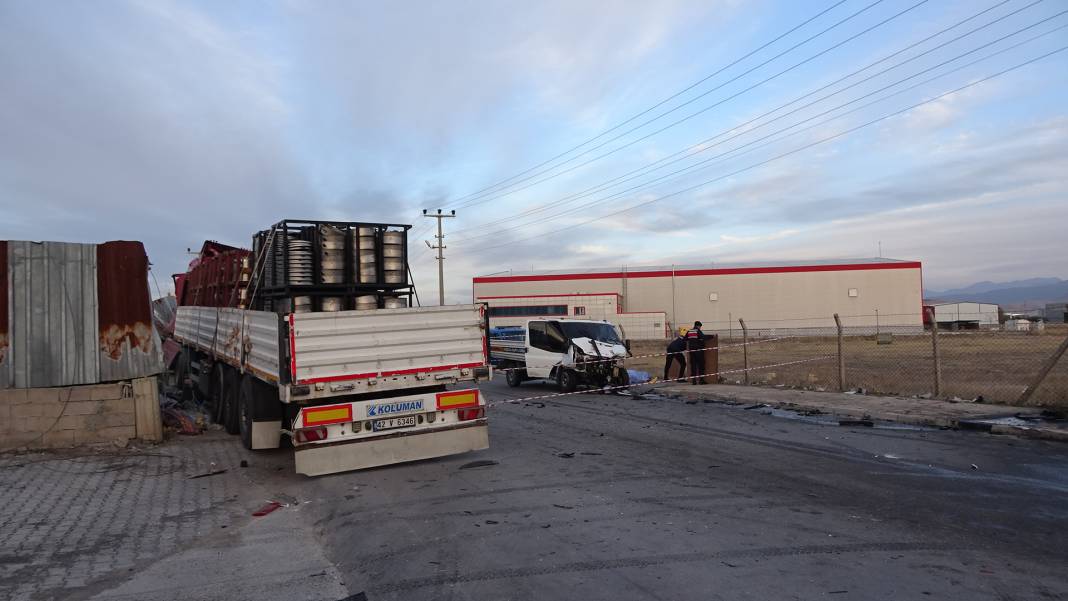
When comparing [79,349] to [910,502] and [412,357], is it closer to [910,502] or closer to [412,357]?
[412,357]

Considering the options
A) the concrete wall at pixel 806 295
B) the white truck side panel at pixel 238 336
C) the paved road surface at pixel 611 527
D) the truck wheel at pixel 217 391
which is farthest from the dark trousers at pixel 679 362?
the concrete wall at pixel 806 295

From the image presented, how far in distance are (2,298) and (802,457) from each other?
11.2 meters

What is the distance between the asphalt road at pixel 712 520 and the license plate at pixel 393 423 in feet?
1.87

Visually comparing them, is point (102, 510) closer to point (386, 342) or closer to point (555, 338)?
point (386, 342)

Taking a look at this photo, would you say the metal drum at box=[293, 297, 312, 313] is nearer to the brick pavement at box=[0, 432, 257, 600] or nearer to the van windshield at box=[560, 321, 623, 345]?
Answer: the brick pavement at box=[0, 432, 257, 600]

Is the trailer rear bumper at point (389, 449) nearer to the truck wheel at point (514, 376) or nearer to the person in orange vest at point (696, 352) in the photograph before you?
the person in orange vest at point (696, 352)

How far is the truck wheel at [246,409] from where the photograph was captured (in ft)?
32.9

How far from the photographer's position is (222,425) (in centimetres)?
1287

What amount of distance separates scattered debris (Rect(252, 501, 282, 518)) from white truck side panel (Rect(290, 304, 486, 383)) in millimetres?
1400

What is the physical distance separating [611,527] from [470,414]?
12.0 ft

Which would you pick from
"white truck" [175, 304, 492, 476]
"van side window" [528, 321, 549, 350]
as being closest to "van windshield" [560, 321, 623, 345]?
"van side window" [528, 321, 549, 350]

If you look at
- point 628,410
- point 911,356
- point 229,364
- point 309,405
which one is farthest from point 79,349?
point 911,356

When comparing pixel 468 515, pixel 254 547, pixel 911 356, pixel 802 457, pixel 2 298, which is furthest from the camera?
pixel 911 356

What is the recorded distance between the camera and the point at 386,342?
903 cm
